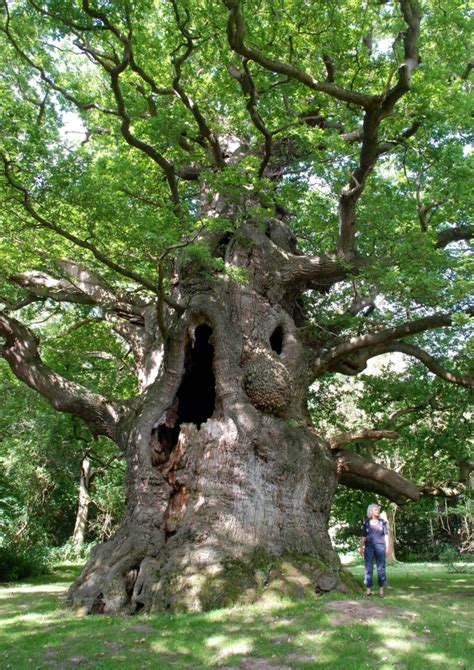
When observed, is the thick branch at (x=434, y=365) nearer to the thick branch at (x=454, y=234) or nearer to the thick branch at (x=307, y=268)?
the thick branch at (x=307, y=268)

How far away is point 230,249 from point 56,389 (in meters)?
4.36

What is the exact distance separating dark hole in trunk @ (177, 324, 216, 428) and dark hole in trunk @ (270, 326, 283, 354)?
1346 mm

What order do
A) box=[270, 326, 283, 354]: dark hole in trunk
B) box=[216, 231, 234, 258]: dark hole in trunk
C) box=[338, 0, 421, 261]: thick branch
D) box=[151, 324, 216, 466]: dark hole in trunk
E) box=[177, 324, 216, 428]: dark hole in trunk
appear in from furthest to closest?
box=[216, 231, 234, 258]: dark hole in trunk → box=[270, 326, 283, 354]: dark hole in trunk → box=[177, 324, 216, 428]: dark hole in trunk → box=[151, 324, 216, 466]: dark hole in trunk → box=[338, 0, 421, 261]: thick branch

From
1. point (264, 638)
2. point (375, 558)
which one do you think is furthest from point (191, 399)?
point (264, 638)

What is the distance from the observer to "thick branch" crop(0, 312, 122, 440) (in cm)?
980

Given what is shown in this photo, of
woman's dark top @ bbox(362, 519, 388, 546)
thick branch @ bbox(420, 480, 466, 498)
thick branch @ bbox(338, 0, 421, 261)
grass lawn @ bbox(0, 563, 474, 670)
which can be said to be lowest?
grass lawn @ bbox(0, 563, 474, 670)

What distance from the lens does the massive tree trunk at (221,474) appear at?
7160mm

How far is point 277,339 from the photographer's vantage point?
10.9 metres

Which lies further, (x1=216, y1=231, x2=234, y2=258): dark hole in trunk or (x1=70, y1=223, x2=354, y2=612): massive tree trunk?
(x1=216, y1=231, x2=234, y2=258): dark hole in trunk

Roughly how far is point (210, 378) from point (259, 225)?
3.28 meters

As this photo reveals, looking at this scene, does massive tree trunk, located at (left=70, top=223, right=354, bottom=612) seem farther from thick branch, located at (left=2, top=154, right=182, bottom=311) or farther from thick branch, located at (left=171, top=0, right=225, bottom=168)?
thick branch, located at (left=171, top=0, right=225, bottom=168)

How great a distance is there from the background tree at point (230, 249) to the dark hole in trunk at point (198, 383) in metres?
0.04

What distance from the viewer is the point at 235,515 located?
775 centimetres

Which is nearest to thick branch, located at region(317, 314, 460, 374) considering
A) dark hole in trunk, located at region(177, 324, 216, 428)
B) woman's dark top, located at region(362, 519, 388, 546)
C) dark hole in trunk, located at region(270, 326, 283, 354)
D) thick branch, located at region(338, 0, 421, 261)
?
dark hole in trunk, located at region(270, 326, 283, 354)
